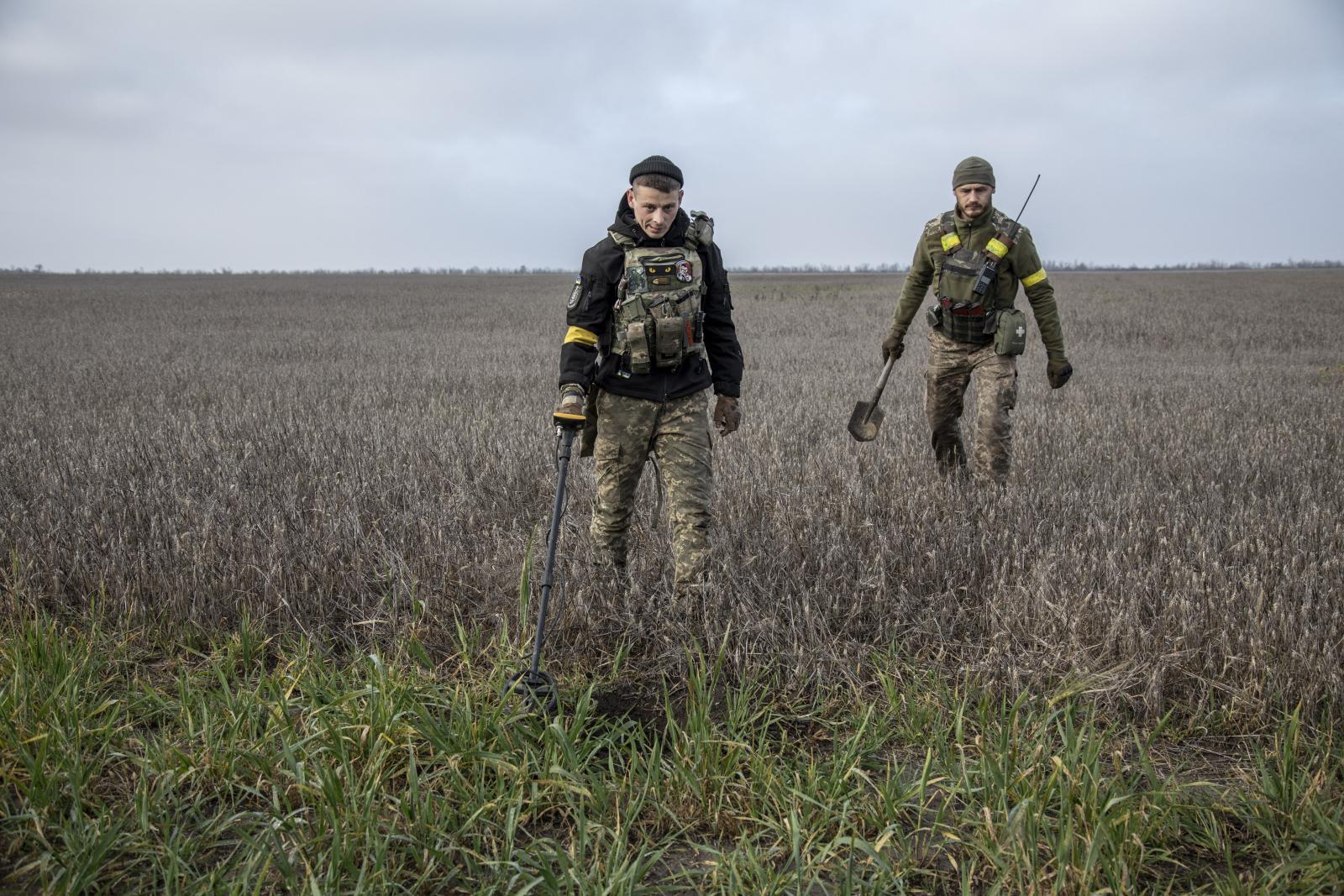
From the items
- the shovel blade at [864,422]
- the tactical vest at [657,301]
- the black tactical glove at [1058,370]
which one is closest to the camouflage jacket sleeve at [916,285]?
the shovel blade at [864,422]

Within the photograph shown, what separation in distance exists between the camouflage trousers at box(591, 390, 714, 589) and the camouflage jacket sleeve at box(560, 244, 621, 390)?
0.25 m

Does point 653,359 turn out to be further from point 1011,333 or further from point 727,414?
point 1011,333

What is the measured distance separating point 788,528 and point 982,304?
2.03 meters

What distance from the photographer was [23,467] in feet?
20.4

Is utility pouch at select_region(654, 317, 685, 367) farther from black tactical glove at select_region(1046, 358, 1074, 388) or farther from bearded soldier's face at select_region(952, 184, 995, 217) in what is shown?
black tactical glove at select_region(1046, 358, 1074, 388)

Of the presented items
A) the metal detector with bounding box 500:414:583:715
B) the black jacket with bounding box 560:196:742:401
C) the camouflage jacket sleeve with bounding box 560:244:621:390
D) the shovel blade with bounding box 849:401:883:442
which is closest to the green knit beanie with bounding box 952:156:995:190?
the shovel blade with bounding box 849:401:883:442

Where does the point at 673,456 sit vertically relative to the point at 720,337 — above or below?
below

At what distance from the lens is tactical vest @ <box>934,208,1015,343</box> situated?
17.8ft

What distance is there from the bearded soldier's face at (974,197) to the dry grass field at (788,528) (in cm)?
169

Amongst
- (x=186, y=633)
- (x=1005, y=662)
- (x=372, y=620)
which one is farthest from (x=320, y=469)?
(x=1005, y=662)

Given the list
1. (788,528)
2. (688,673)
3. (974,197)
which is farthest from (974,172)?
(688,673)

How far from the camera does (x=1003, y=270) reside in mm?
→ 5461

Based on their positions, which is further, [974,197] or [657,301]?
[974,197]

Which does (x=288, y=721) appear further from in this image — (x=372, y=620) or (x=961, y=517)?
(x=961, y=517)
